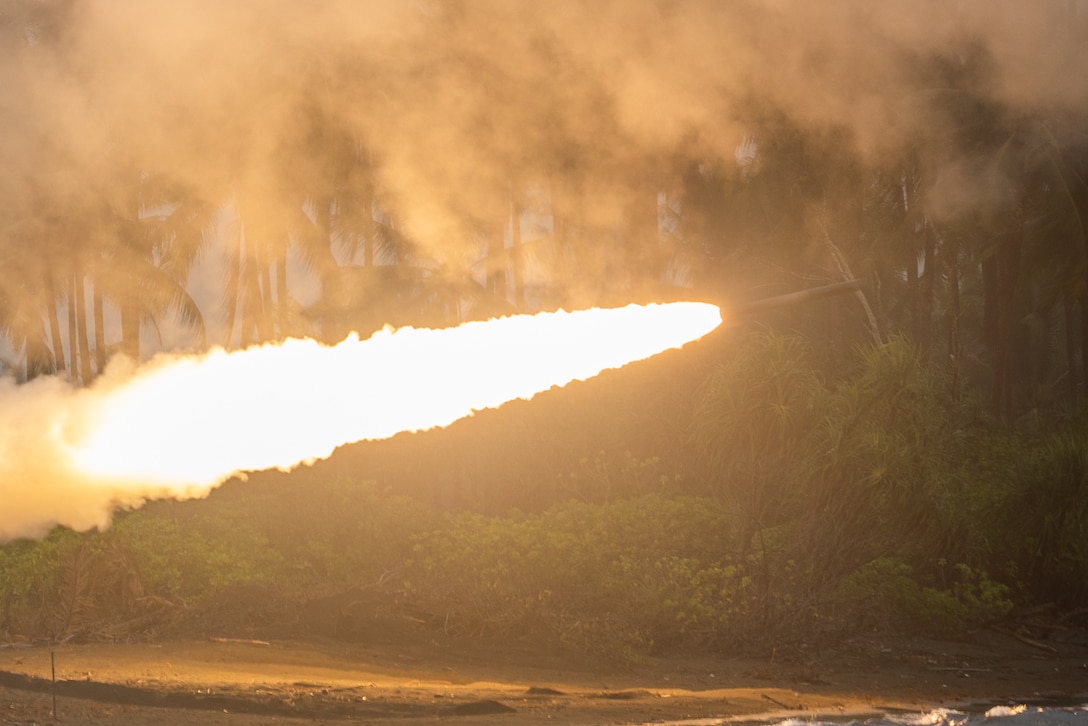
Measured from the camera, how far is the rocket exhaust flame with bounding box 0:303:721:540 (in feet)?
54.6

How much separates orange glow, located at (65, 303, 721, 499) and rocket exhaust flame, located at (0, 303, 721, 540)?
2 centimetres

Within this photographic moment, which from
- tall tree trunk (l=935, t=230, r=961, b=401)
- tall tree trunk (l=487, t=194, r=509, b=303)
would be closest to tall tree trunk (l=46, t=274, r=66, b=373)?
tall tree trunk (l=487, t=194, r=509, b=303)

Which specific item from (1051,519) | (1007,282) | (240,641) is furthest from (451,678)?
(1007,282)

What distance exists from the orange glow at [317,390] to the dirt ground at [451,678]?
2524 mm

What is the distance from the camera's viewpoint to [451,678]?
55.0 ft

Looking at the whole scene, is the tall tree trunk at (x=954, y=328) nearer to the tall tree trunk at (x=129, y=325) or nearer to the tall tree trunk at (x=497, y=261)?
the tall tree trunk at (x=497, y=261)

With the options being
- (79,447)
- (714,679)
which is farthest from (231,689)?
(714,679)

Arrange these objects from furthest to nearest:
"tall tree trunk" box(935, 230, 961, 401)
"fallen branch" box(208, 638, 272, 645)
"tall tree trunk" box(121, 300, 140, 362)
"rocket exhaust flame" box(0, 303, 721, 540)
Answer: "tall tree trunk" box(121, 300, 140, 362)
"tall tree trunk" box(935, 230, 961, 401)
"fallen branch" box(208, 638, 272, 645)
"rocket exhaust flame" box(0, 303, 721, 540)

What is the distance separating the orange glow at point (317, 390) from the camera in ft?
55.6

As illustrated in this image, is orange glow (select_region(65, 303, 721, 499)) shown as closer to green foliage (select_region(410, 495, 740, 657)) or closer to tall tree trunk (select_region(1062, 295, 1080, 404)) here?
green foliage (select_region(410, 495, 740, 657))

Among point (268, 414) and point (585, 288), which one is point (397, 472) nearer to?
point (585, 288)

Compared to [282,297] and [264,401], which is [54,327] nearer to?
[282,297]

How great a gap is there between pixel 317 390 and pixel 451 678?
13.7ft

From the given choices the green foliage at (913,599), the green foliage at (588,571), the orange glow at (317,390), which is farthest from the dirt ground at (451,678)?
the orange glow at (317,390)
